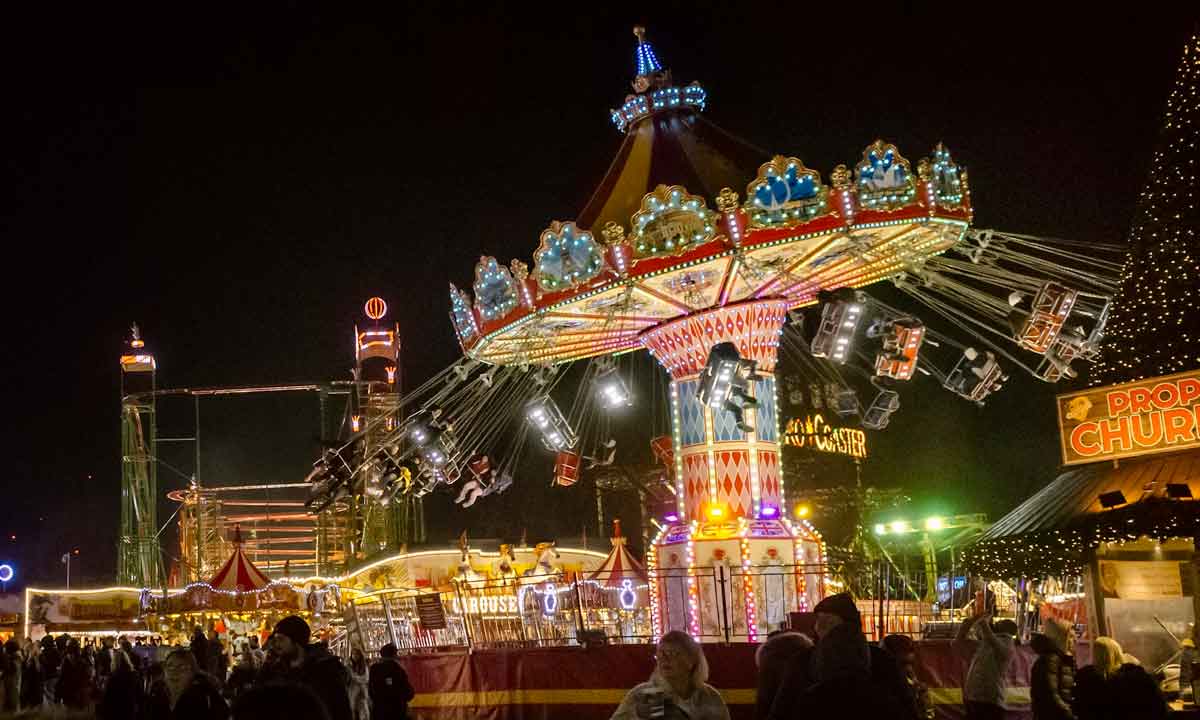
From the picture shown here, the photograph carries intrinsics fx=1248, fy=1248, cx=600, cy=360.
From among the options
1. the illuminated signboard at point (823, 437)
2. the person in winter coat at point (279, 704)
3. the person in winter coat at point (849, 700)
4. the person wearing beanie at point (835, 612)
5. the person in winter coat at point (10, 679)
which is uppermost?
the illuminated signboard at point (823, 437)

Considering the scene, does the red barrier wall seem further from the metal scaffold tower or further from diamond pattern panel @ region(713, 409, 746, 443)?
the metal scaffold tower

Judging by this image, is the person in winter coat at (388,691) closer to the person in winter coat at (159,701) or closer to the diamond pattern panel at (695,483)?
the person in winter coat at (159,701)

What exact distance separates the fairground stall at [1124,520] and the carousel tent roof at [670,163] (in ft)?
19.4

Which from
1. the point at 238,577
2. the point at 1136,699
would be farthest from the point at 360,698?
the point at 238,577

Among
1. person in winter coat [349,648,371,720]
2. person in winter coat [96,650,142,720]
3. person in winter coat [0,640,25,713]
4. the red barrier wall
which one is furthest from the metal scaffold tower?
person in winter coat [96,650,142,720]

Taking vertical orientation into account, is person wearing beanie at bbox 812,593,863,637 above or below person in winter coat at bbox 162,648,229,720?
above

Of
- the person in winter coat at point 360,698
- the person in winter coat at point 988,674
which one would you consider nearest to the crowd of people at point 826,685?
the person in winter coat at point 988,674

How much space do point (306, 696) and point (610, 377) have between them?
1771 centimetres

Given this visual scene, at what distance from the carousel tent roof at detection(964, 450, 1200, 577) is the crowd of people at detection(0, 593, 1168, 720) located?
276 cm

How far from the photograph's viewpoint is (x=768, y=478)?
18.8 metres

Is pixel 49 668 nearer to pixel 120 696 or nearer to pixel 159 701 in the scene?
pixel 120 696

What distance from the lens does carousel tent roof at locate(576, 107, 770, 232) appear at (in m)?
18.1

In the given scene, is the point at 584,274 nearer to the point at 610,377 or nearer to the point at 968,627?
the point at 610,377

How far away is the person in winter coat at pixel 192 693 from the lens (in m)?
6.10
